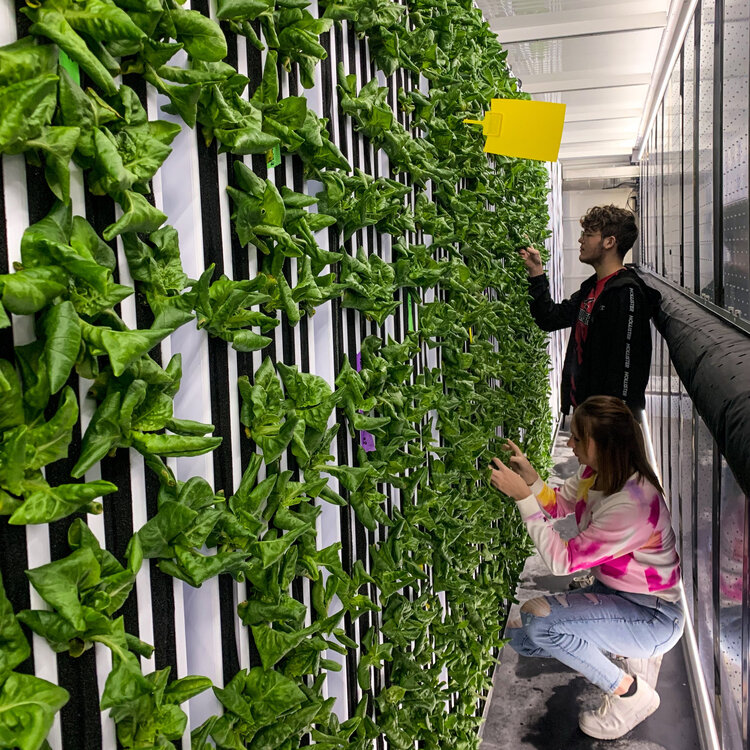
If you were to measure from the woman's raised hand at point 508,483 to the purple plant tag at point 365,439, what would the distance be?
1.20 meters

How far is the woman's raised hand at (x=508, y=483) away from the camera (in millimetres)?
2467

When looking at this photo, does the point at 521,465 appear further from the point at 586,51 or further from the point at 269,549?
the point at 586,51

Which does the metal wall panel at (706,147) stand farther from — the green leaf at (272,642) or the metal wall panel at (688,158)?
the green leaf at (272,642)

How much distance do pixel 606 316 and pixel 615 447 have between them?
2.52ft

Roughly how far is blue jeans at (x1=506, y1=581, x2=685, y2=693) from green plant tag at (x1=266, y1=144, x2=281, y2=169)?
2.16 metres

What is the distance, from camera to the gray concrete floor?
261 centimetres

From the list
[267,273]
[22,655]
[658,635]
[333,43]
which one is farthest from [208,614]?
[658,635]

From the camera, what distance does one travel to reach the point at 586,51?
4234 mm

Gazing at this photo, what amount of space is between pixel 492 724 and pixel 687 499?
1240 millimetres

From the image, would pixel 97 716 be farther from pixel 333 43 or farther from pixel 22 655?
pixel 333 43

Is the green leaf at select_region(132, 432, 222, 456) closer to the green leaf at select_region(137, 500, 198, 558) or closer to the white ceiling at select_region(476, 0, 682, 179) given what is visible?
the green leaf at select_region(137, 500, 198, 558)

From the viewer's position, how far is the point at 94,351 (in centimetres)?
59

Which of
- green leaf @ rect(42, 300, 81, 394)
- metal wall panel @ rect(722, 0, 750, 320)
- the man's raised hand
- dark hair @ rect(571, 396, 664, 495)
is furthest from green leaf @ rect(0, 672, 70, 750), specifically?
the man's raised hand

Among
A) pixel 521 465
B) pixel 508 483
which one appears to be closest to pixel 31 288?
pixel 508 483
